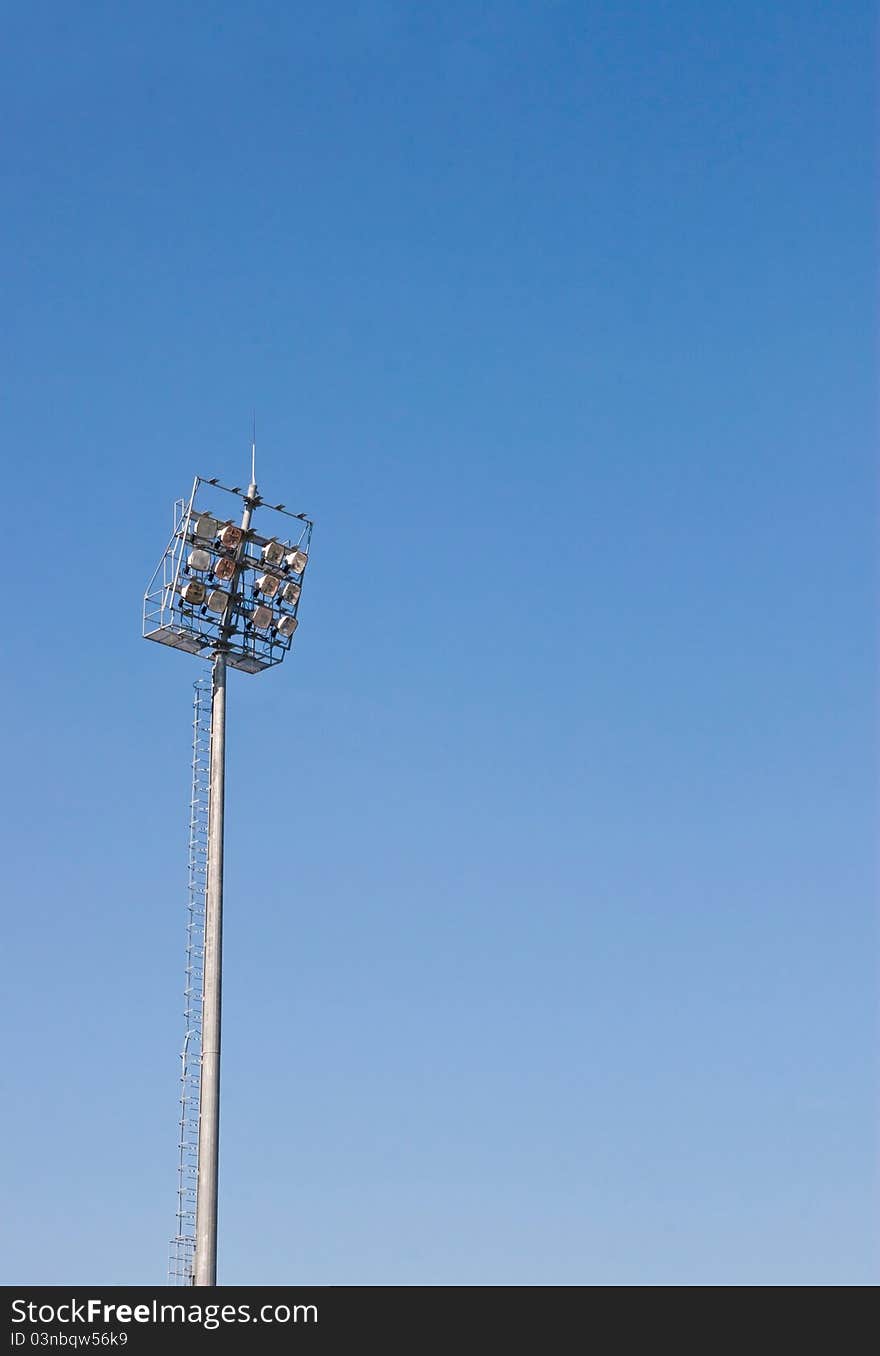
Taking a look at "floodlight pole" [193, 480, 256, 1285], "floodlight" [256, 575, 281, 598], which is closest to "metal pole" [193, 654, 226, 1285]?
"floodlight pole" [193, 480, 256, 1285]

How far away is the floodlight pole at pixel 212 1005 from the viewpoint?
48375 millimetres

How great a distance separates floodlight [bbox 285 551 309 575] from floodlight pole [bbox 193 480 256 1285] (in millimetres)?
3102

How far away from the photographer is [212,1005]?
5072 centimetres

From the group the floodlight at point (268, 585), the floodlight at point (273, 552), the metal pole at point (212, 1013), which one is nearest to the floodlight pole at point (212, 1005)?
the metal pole at point (212, 1013)

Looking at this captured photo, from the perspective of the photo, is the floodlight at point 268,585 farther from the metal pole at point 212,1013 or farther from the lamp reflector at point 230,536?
the metal pole at point 212,1013

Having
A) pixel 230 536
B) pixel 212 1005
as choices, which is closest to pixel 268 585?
pixel 230 536

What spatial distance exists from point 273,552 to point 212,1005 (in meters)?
14.3

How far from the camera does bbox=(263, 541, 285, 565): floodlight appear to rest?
56812mm

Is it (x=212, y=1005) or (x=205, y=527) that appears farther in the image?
(x=205, y=527)

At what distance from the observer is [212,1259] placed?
1891 inches

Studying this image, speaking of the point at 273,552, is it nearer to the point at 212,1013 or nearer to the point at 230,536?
the point at 230,536

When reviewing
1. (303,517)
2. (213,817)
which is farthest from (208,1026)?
(303,517)
